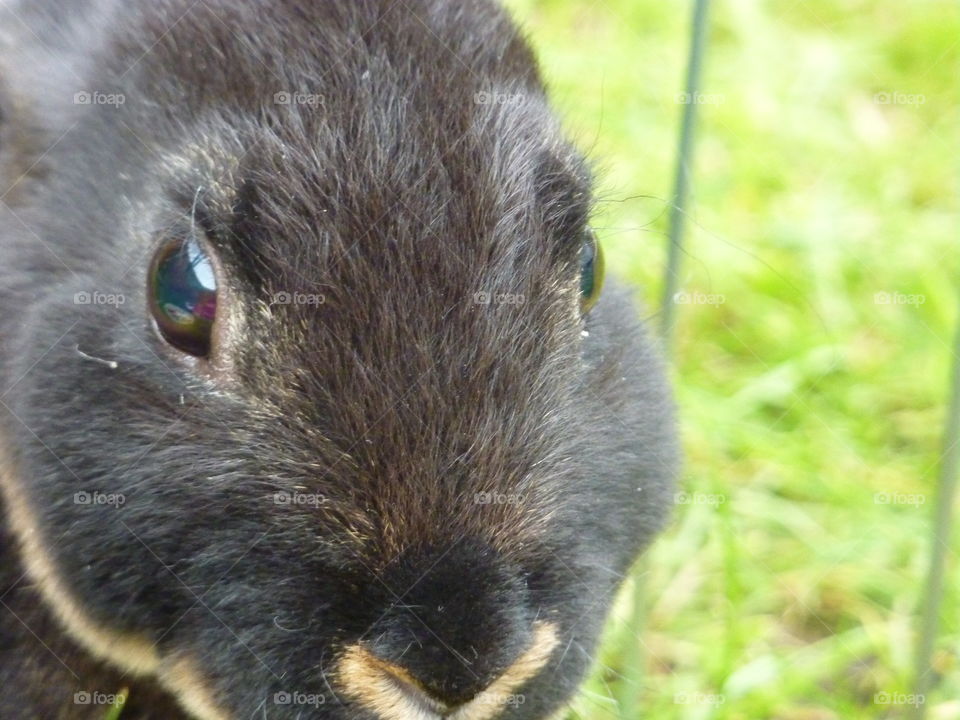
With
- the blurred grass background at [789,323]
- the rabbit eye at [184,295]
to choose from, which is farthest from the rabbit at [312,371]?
the blurred grass background at [789,323]

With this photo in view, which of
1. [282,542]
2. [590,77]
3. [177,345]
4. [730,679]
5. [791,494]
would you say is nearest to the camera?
[282,542]

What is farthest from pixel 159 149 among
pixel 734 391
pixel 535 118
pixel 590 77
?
pixel 590 77

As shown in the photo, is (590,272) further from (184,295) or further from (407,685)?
(407,685)

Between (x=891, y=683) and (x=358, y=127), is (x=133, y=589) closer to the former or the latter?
(x=358, y=127)

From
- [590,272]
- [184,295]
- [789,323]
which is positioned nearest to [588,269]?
[590,272]

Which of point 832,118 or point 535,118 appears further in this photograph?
point 832,118

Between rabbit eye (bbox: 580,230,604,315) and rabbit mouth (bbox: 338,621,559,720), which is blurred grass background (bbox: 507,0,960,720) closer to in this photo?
rabbit eye (bbox: 580,230,604,315)

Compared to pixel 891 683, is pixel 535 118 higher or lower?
higher

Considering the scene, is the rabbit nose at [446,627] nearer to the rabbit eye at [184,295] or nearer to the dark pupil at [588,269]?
the rabbit eye at [184,295]
